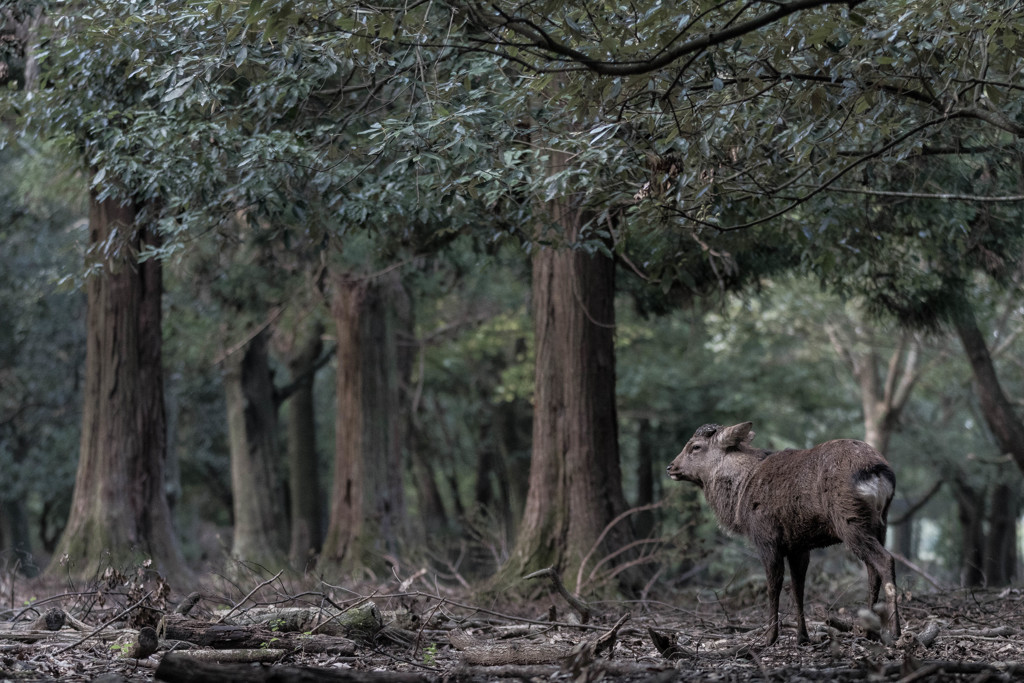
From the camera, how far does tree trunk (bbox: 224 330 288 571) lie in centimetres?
2112

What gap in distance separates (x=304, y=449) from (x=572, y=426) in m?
13.6

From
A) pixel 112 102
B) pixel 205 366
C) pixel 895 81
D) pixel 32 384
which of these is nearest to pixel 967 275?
pixel 895 81

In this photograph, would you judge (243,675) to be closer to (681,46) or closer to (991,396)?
(681,46)

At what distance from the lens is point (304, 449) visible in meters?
22.6

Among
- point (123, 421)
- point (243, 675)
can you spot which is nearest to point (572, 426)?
point (123, 421)

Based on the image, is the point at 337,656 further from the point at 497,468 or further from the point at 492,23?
the point at 497,468

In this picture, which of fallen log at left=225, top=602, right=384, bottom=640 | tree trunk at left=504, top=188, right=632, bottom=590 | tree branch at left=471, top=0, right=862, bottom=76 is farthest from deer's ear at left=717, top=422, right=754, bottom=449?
tree branch at left=471, top=0, right=862, bottom=76

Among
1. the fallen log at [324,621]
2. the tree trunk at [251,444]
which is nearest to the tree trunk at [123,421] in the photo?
the fallen log at [324,621]

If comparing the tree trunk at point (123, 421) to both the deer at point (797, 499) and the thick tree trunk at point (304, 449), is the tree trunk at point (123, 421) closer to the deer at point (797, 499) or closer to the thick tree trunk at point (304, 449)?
the deer at point (797, 499)

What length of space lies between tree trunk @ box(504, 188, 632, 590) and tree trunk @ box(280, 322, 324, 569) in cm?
1197

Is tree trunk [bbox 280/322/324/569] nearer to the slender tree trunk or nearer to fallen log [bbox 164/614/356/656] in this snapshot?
the slender tree trunk

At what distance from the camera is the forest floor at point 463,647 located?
16.7 ft

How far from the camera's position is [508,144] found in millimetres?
7770

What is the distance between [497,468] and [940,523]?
30.8m
